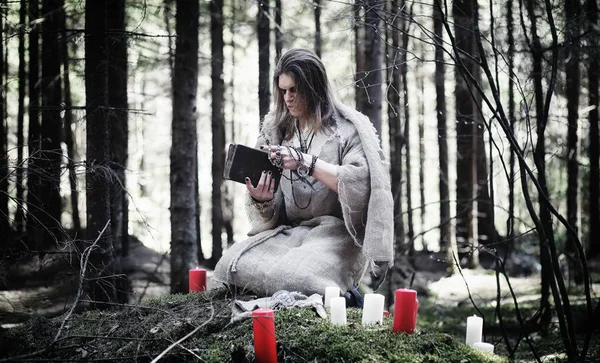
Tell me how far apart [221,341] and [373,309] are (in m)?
1.01

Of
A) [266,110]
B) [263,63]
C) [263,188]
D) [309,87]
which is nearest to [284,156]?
[263,188]

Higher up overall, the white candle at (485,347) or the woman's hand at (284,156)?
the woman's hand at (284,156)

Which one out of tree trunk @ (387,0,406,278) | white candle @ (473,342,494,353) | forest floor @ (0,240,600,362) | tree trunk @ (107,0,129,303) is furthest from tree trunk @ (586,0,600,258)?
tree trunk @ (107,0,129,303)

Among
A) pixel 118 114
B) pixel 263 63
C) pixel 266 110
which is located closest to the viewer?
pixel 118 114

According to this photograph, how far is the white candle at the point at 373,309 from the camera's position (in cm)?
367

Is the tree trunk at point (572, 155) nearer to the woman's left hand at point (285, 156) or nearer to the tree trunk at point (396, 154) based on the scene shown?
the tree trunk at point (396, 154)

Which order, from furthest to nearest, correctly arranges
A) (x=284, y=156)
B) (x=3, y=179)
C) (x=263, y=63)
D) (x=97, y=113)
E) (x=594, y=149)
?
(x=263, y=63)
(x=594, y=149)
(x=97, y=113)
(x=284, y=156)
(x=3, y=179)

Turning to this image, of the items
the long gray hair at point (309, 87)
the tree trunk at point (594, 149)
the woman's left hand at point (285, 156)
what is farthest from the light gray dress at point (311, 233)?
the tree trunk at point (594, 149)

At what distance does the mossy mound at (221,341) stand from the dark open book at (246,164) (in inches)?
37.3

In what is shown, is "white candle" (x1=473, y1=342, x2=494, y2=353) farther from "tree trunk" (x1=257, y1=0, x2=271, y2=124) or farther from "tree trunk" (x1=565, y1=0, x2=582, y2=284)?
"tree trunk" (x1=257, y1=0, x2=271, y2=124)

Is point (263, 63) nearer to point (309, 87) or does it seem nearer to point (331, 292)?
point (309, 87)

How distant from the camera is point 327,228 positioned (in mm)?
4434

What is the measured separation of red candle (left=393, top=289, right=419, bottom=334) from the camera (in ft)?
11.5

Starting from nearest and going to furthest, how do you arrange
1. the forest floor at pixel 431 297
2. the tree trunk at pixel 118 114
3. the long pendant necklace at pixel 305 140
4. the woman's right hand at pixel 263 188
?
1. the woman's right hand at pixel 263 188
2. the long pendant necklace at pixel 305 140
3. the forest floor at pixel 431 297
4. the tree trunk at pixel 118 114
